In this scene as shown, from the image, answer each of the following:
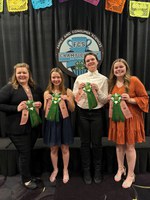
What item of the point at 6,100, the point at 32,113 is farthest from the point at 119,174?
the point at 6,100

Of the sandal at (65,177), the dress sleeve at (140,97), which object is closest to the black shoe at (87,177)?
the sandal at (65,177)

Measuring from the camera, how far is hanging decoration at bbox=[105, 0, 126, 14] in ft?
7.19

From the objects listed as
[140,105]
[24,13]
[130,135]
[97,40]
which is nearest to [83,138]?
[130,135]

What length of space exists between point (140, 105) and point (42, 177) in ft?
4.09

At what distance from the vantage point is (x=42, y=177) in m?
2.12

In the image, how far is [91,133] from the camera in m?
1.88

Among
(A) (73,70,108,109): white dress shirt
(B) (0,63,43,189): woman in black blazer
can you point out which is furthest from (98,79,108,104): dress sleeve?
(B) (0,63,43,189): woman in black blazer

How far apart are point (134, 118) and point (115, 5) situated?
1.27m

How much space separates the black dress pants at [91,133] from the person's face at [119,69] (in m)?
Answer: 0.37

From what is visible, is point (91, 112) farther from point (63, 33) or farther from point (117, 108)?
point (63, 33)

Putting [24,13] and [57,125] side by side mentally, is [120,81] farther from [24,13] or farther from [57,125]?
[24,13]

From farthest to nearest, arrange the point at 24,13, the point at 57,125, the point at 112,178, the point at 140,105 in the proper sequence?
the point at 24,13 < the point at 112,178 < the point at 57,125 < the point at 140,105

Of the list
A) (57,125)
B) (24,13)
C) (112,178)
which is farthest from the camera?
(24,13)

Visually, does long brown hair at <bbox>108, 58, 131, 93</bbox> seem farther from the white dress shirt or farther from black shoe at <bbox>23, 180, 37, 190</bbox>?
black shoe at <bbox>23, 180, 37, 190</bbox>
